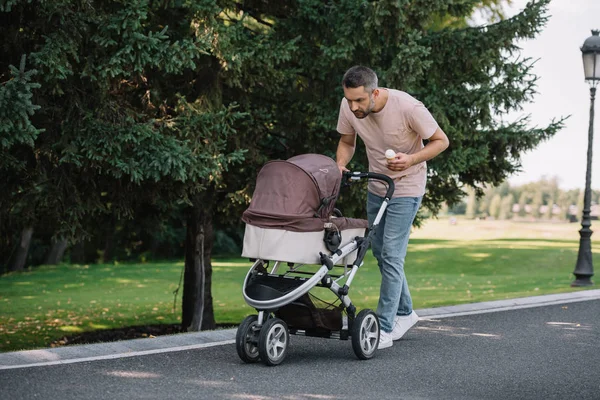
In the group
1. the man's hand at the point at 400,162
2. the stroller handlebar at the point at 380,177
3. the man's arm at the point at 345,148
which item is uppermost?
the man's arm at the point at 345,148

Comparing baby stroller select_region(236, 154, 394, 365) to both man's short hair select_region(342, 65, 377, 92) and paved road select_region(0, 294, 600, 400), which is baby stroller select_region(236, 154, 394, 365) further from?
man's short hair select_region(342, 65, 377, 92)

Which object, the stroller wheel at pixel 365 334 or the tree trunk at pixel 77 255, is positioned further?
the tree trunk at pixel 77 255

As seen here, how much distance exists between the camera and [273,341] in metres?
5.65

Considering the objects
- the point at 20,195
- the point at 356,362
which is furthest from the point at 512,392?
the point at 20,195

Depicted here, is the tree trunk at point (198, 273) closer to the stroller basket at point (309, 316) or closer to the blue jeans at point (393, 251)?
the blue jeans at point (393, 251)

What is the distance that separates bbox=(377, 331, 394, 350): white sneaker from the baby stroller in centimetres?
30

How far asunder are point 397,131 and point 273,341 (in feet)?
5.65

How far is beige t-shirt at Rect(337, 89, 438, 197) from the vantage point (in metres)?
6.05

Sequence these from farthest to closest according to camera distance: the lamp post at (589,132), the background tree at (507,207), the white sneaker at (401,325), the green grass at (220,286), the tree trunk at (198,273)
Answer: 1. the background tree at (507,207)
2. the green grass at (220,286)
3. the lamp post at (589,132)
4. the tree trunk at (198,273)
5. the white sneaker at (401,325)


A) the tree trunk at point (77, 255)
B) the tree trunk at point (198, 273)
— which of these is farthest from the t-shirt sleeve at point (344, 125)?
the tree trunk at point (77, 255)

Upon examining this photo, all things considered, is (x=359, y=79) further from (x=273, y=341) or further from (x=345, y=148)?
(x=273, y=341)

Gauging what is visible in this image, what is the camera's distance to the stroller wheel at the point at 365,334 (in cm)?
588

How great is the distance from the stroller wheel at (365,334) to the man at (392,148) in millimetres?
213

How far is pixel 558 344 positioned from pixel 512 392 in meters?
1.91
